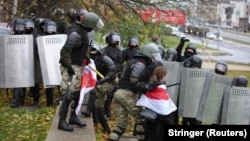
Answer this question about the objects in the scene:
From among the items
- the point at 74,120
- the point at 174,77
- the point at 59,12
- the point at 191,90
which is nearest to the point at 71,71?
the point at 74,120

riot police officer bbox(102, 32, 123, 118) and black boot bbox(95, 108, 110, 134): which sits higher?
riot police officer bbox(102, 32, 123, 118)

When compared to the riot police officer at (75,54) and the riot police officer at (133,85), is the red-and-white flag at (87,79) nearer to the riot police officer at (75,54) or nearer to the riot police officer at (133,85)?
the riot police officer at (75,54)

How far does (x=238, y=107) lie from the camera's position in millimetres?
7883

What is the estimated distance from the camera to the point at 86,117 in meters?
8.81

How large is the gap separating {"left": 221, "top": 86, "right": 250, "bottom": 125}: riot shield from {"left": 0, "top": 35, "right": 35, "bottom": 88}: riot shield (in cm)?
439

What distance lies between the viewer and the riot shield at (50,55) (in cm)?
985

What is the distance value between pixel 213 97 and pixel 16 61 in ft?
14.2

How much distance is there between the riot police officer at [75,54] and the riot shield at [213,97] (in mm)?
2136

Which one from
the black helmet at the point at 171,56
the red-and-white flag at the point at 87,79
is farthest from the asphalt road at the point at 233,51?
the red-and-white flag at the point at 87,79

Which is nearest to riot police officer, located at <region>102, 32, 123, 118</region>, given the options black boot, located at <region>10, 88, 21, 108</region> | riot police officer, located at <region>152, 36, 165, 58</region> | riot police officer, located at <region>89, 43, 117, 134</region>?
riot police officer, located at <region>89, 43, 117, 134</region>

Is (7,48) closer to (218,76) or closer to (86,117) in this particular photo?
(86,117)

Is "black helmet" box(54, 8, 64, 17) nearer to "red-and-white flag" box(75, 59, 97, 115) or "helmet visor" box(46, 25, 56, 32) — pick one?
"helmet visor" box(46, 25, 56, 32)

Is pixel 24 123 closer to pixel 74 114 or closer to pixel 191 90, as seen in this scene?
pixel 74 114

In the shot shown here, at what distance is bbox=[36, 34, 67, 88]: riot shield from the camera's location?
32.3ft
